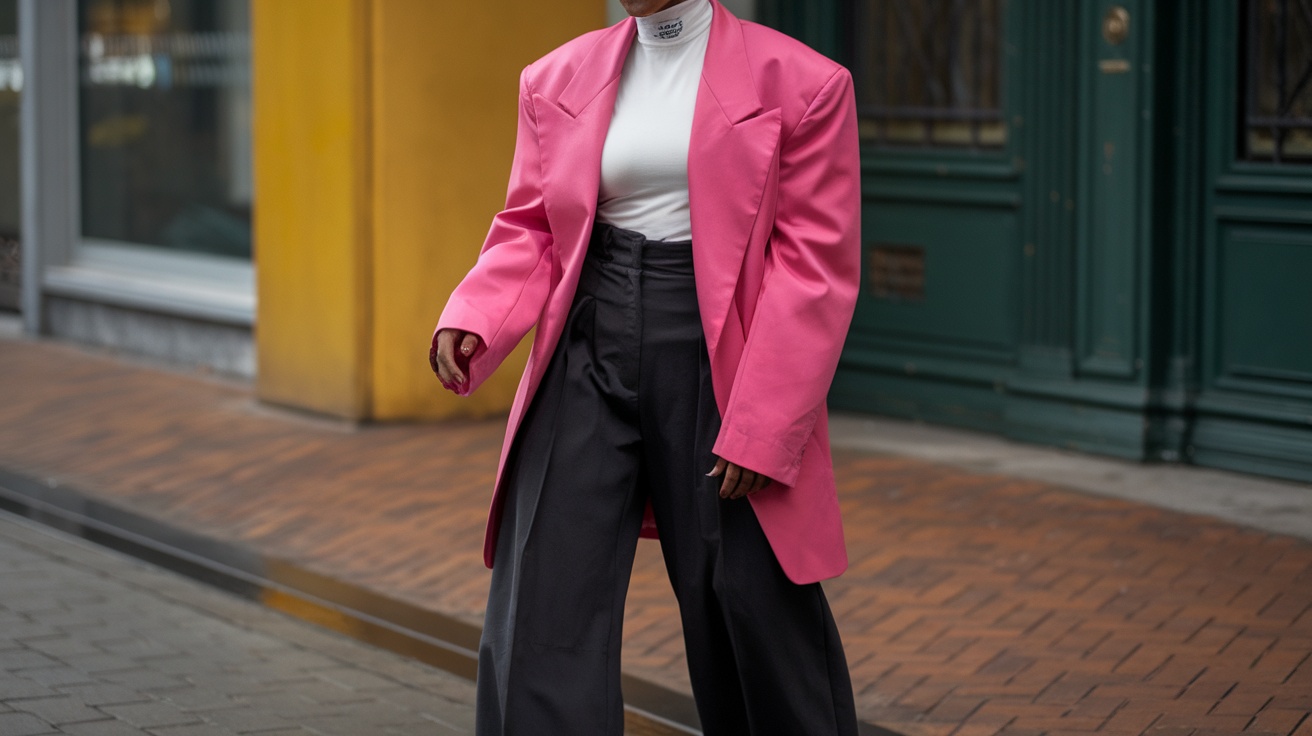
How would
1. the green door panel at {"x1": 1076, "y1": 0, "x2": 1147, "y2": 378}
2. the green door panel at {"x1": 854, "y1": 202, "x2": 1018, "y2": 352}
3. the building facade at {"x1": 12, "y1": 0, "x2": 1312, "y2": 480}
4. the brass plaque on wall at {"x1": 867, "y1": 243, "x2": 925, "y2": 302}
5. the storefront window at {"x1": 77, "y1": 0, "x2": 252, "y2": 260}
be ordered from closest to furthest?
1. the building facade at {"x1": 12, "y1": 0, "x2": 1312, "y2": 480}
2. the green door panel at {"x1": 1076, "y1": 0, "x2": 1147, "y2": 378}
3. the green door panel at {"x1": 854, "y1": 202, "x2": 1018, "y2": 352}
4. the brass plaque on wall at {"x1": 867, "y1": 243, "x2": 925, "y2": 302}
5. the storefront window at {"x1": 77, "y1": 0, "x2": 252, "y2": 260}

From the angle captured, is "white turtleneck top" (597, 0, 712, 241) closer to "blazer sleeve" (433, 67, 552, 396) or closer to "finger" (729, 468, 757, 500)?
"blazer sleeve" (433, 67, 552, 396)

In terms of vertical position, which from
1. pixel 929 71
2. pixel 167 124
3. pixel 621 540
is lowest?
pixel 621 540

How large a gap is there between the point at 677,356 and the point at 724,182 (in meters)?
0.32

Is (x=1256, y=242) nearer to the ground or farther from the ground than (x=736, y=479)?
farther from the ground

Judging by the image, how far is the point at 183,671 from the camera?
4.80m

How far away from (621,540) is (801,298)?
1.82ft

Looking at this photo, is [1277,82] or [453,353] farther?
[1277,82]

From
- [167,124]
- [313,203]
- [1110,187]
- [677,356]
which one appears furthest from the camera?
[167,124]

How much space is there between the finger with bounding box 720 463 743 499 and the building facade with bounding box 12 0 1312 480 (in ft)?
13.2

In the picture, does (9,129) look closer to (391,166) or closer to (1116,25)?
(391,166)

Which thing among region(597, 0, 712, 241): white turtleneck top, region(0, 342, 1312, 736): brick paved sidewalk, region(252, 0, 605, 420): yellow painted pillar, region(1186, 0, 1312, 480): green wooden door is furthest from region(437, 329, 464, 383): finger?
region(252, 0, 605, 420): yellow painted pillar

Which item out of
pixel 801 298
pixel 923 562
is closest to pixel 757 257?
pixel 801 298

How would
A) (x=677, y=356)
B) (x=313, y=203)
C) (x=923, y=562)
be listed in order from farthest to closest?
(x=313, y=203), (x=923, y=562), (x=677, y=356)

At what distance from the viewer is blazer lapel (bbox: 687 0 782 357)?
3.20 meters
